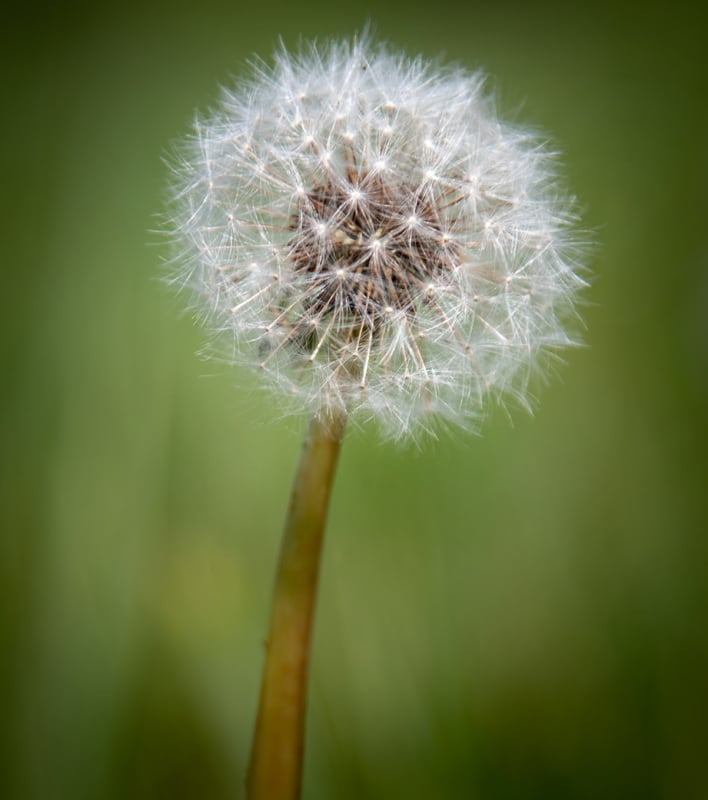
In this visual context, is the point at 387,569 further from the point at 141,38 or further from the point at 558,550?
the point at 141,38

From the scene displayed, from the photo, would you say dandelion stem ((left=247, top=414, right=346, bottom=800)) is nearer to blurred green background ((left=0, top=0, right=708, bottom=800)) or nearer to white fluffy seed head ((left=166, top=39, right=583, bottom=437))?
white fluffy seed head ((left=166, top=39, right=583, bottom=437))

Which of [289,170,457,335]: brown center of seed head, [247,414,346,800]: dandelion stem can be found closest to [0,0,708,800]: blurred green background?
[247,414,346,800]: dandelion stem

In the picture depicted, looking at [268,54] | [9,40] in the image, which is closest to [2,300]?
[9,40]

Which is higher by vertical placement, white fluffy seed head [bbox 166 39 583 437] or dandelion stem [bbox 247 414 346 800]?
white fluffy seed head [bbox 166 39 583 437]

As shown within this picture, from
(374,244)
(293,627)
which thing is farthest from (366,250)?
(293,627)

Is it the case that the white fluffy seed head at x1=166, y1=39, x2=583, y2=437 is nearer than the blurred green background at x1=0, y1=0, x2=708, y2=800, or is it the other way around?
the white fluffy seed head at x1=166, y1=39, x2=583, y2=437

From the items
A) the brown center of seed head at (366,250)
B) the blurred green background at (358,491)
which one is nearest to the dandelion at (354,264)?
the brown center of seed head at (366,250)

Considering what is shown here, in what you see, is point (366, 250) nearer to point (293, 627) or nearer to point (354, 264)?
point (354, 264)
